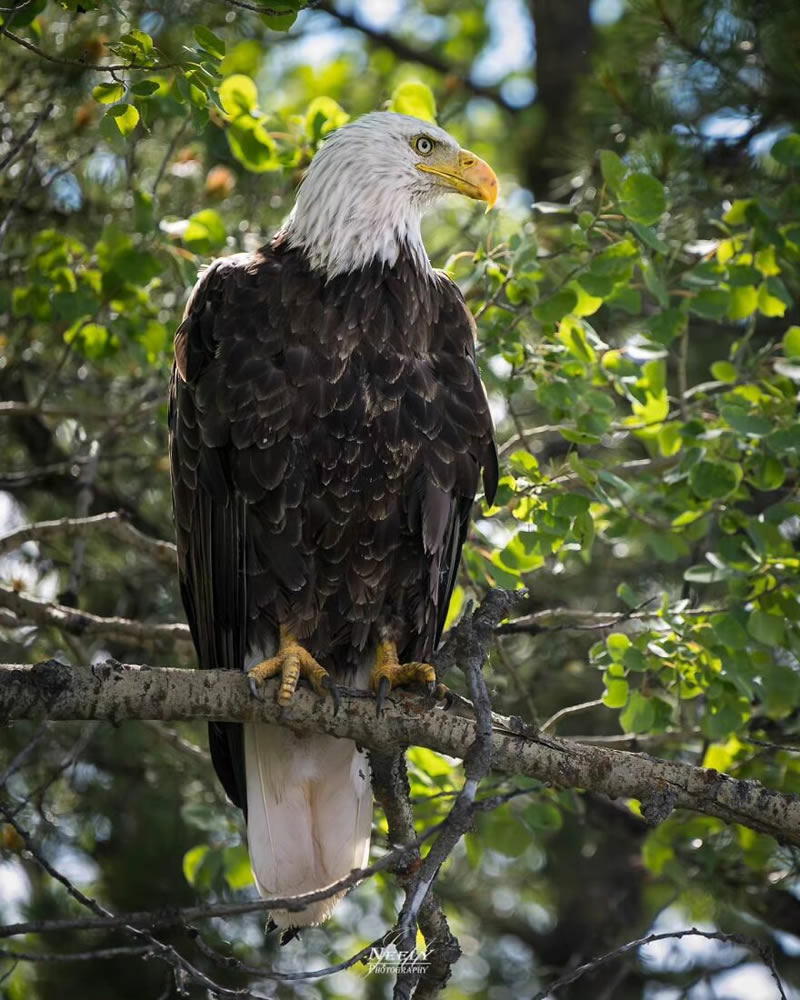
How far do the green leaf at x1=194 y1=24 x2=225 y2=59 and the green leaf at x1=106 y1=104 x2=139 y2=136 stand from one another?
24 centimetres

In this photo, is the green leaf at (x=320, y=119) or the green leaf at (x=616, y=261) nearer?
the green leaf at (x=616, y=261)

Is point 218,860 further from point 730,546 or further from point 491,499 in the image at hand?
point 730,546

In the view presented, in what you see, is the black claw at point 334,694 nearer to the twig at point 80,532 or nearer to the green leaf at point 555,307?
the twig at point 80,532

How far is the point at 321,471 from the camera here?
11.8 ft

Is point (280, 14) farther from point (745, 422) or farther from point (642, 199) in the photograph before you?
point (745, 422)

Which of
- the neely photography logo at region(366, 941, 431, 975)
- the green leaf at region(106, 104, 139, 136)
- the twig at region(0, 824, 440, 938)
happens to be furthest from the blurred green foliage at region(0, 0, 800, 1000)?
the twig at region(0, 824, 440, 938)

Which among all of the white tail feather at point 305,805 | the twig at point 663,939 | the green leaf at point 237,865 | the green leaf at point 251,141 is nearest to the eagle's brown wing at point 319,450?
the white tail feather at point 305,805

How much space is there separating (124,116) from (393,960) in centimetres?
214

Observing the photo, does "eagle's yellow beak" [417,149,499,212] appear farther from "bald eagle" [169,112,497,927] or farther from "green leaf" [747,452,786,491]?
"green leaf" [747,452,786,491]

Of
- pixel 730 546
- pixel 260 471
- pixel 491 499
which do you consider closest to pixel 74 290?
pixel 260 471

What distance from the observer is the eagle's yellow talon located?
11.0ft

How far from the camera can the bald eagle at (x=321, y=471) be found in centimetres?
358

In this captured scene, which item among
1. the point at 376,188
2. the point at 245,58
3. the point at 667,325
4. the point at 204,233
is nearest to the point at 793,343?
the point at 667,325

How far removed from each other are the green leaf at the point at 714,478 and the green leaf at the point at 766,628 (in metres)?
0.37
